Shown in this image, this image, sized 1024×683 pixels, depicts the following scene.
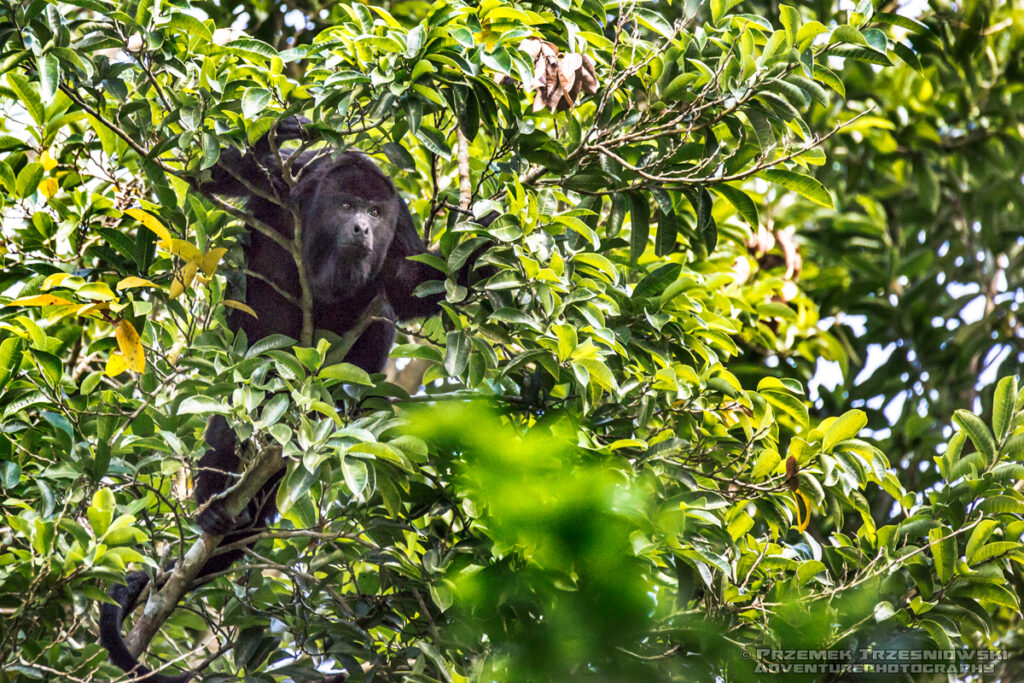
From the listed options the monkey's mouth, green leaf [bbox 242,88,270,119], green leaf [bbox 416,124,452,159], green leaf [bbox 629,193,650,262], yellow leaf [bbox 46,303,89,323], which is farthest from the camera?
the monkey's mouth

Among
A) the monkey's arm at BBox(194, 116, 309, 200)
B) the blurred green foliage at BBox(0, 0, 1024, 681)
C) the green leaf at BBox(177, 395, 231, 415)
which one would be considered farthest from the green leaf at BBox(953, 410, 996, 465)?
the monkey's arm at BBox(194, 116, 309, 200)

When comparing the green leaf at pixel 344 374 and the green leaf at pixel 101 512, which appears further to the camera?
the green leaf at pixel 344 374

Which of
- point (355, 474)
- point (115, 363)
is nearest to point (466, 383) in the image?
point (355, 474)

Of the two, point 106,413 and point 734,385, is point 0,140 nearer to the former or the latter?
point 106,413

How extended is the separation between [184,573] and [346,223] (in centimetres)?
112

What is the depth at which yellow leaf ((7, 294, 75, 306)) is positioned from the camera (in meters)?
2.50

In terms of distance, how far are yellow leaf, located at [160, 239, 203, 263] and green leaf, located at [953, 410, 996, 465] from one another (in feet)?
6.48

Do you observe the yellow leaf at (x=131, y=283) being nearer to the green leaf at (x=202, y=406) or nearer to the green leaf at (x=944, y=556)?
the green leaf at (x=202, y=406)

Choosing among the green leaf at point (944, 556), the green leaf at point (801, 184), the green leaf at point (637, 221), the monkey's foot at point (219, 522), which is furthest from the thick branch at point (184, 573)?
the green leaf at point (944, 556)

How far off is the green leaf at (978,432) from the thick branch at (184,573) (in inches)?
70.1

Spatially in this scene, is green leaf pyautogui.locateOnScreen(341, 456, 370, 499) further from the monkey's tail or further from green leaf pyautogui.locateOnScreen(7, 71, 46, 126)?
green leaf pyautogui.locateOnScreen(7, 71, 46, 126)

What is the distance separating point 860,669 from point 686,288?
41.7 inches

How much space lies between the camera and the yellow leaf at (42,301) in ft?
8.19

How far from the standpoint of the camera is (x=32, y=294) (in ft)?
9.27
